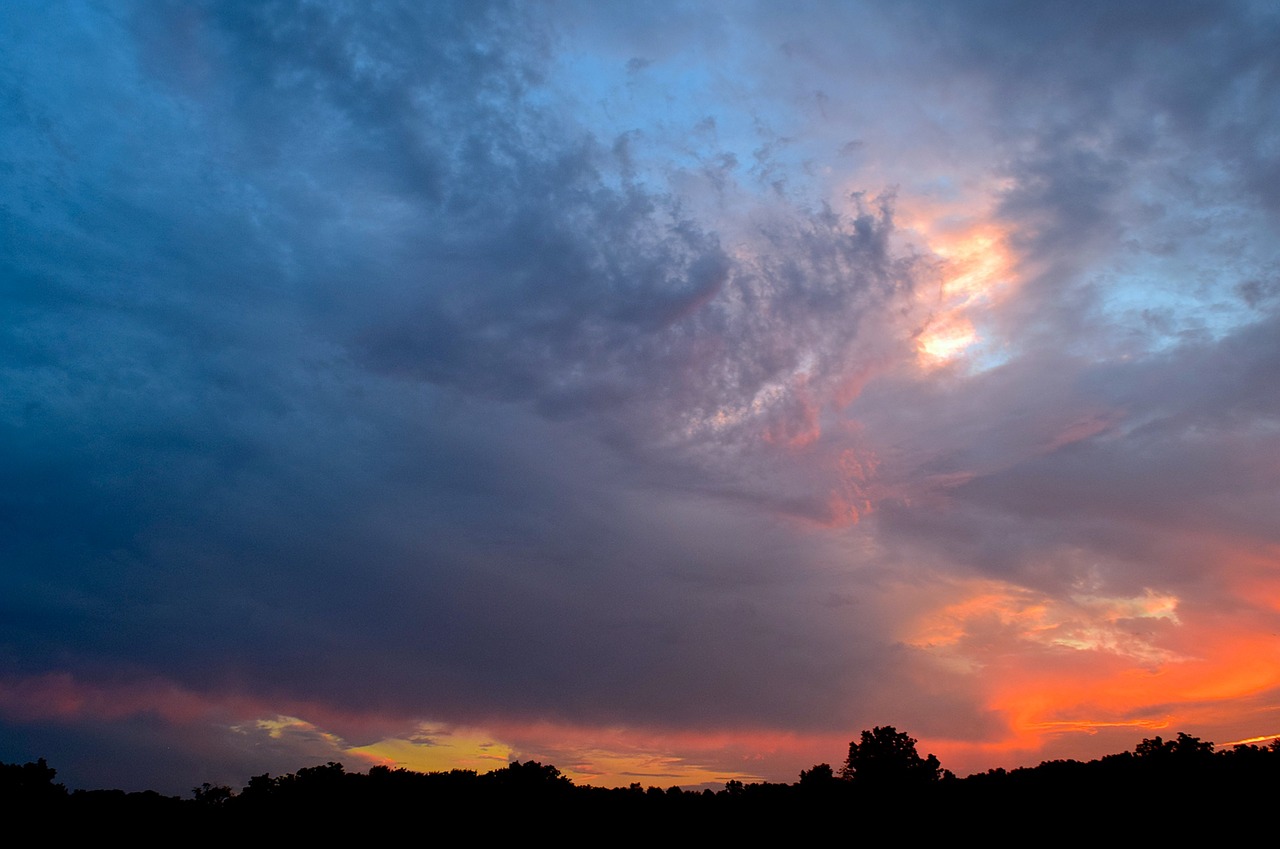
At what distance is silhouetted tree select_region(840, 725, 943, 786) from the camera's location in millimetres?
112688

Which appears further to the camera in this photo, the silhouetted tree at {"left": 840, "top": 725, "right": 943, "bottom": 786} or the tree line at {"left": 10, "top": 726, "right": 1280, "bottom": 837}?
the silhouetted tree at {"left": 840, "top": 725, "right": 943, "bottom": 786}

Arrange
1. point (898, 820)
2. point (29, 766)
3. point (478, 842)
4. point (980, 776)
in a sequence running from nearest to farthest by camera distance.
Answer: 1. point (898, 820)
2. point (478, 842)
3. point (980, 776)
4. point (29, 766)

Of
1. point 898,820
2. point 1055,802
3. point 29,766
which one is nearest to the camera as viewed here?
point 1055,802

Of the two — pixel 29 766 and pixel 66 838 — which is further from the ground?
pixel 29 766

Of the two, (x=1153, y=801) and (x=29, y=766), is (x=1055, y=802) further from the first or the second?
(x=29, y=766)

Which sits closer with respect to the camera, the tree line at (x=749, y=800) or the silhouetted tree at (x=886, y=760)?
the tree line at (x=749, y=800)

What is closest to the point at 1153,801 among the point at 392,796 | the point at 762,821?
the point at 762,821

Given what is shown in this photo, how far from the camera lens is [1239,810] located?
181 ft

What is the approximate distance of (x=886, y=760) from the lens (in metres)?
116

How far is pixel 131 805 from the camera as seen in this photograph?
84750mm

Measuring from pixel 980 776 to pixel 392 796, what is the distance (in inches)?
2531

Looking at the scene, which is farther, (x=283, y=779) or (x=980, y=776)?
(x=283, y=779)

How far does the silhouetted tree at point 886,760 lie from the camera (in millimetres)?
112688

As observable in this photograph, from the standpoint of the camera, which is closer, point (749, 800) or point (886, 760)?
point (749, 800)
